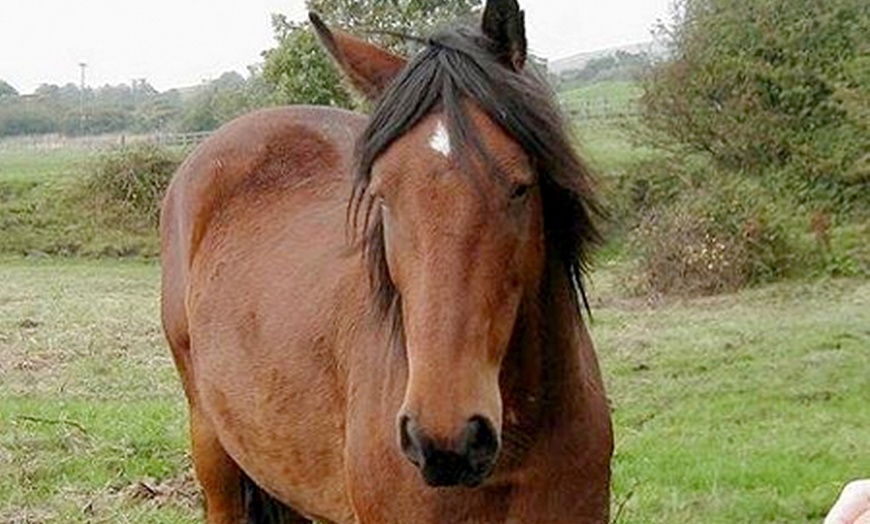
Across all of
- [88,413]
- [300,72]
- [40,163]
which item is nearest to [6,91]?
[40,163]

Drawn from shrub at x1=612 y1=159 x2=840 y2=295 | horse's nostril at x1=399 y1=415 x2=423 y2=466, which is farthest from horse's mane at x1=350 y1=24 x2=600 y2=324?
shrub at x1=612 y1=159 x2=840 y2=295

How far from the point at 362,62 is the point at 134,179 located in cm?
2791

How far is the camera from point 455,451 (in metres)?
2.36

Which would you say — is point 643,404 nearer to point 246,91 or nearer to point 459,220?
point 459,220

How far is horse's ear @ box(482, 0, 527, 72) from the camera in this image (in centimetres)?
281

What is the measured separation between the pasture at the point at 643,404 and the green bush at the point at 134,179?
9147 mm

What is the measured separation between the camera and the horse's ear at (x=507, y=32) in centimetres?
281

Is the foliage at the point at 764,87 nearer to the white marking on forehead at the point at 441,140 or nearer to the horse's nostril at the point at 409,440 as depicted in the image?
the white marking on forehead at the point at 441,140

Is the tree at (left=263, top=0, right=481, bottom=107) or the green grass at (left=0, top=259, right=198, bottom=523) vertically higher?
the tree at (left=263, top=0, right=481, bottom=107)

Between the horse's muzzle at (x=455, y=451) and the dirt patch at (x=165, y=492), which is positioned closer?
the horse's muzzle at (x=455, y=451)

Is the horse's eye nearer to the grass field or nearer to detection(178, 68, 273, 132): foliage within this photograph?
the grass field

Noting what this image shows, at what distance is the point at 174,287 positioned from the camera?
200 inches

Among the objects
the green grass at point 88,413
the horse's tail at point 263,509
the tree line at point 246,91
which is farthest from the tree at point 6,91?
the horse's tail at point 263,509

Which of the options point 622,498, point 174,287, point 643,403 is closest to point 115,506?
point 174,287
